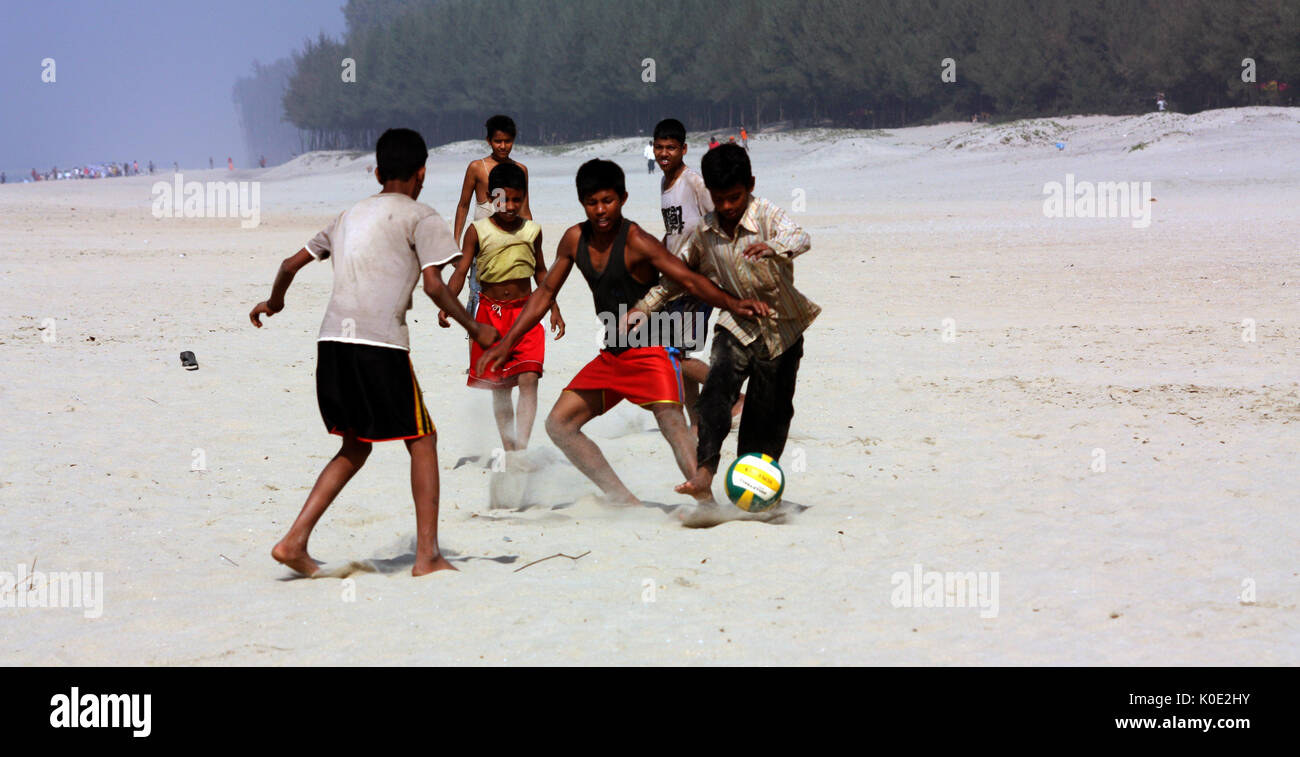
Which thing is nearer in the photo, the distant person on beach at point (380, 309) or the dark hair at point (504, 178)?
the distant person on beach at point (380, 309)

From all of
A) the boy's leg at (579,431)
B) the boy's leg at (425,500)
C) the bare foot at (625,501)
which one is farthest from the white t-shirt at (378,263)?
the bare foot at (625,501)

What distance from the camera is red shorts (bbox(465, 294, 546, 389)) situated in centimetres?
774

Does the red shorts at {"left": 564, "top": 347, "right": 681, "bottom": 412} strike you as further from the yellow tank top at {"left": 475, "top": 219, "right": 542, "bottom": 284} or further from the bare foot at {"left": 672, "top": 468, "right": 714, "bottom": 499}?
the yellow tank top at {"left": 475, "top": 219, "right": 542, "bottom": 284}

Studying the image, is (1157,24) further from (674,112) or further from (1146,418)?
(1146,418)

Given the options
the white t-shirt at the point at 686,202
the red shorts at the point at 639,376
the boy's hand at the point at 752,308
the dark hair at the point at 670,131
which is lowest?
the red shorts at the point at 639,376

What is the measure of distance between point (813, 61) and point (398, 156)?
79962mm

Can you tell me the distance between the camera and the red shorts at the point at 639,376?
258 inches

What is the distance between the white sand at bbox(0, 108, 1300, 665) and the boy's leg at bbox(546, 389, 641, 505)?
0.71ft

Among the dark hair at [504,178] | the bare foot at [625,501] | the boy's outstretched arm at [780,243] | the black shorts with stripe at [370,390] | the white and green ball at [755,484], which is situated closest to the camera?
the black shorts with stripe at [370,390]

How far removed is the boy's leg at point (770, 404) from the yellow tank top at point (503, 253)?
1.80m

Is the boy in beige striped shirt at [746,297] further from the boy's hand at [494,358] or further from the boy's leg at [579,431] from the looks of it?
the boy's hand at [494,358]

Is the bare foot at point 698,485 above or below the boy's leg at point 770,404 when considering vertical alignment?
below

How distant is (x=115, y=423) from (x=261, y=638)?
496cm

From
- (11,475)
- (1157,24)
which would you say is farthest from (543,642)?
(1157,24)
